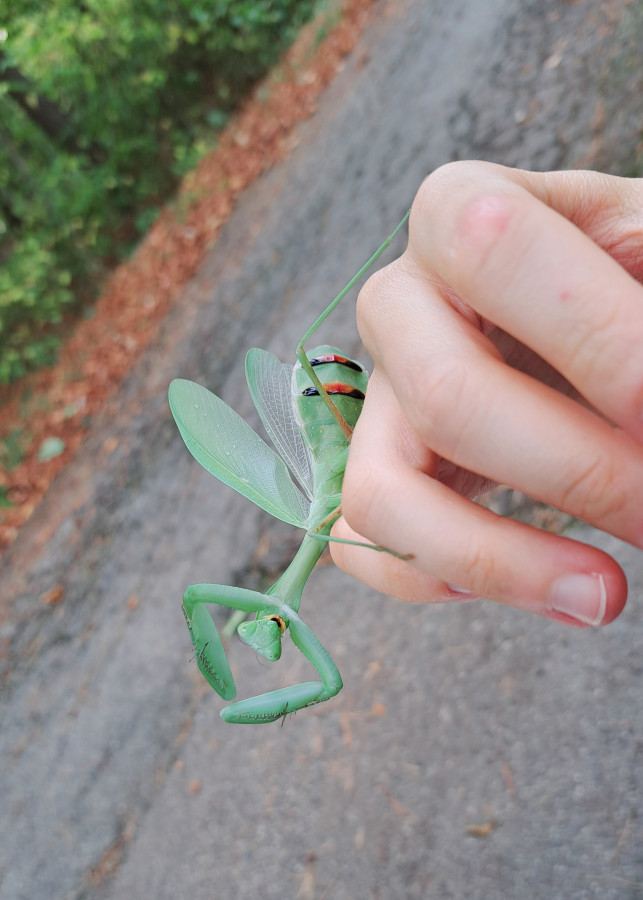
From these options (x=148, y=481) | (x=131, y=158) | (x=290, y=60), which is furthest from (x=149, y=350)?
(x=290, y=60)

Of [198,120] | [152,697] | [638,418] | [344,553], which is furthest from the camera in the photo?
[198,120]

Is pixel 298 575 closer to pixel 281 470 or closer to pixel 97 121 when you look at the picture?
pixel 281 470

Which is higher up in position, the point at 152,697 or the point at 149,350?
the point at 149,350

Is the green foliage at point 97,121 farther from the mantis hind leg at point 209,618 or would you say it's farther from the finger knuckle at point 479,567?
the finger knuckle at point 479,567

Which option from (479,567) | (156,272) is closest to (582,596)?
(479,567)

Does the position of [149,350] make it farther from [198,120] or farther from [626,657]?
[626,657]

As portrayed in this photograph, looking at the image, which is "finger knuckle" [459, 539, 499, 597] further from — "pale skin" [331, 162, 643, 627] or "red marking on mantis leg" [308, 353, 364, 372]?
"red marking on mantis leg" [308, 353, 364, 372]

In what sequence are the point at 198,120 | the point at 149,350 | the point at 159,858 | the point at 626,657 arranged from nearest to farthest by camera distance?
the point at 626,657 < the point at 159,858 < the point at 149,350 < the point at 198,120
